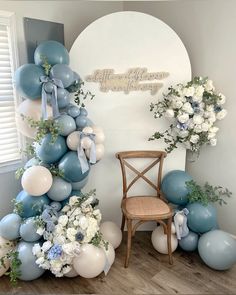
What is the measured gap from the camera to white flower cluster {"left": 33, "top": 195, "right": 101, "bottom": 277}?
178cm

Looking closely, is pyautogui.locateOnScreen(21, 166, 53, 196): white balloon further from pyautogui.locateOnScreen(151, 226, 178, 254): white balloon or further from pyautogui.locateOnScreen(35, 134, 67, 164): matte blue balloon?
pyautogui.locateOnScreen(151, 226, 178, 254): white balloon

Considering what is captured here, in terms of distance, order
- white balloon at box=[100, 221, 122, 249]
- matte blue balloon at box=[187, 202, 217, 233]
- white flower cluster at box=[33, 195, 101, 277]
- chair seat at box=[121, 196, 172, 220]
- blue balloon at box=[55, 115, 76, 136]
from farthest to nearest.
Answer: white balloon at box=[100, 221, 122, 249], matte blue balloon at box=[187, 202, 217, 233], chair seat at box=[121, 196, 172, 220], blue balloon at box=[55, 115, 76, 136], white flower cluster at box=[33, 195, 101, 277]

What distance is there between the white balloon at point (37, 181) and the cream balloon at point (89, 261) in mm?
496

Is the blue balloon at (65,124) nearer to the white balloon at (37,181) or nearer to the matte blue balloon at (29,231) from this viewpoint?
the white balloon at (37,181)

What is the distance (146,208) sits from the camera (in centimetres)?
208

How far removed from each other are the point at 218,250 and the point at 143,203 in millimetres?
659

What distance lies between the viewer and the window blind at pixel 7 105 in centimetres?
218

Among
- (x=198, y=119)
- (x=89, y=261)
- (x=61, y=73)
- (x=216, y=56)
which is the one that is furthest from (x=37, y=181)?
(x=216, y=56)

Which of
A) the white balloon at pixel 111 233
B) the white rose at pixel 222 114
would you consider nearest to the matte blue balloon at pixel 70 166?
the white balloon at pixel 111 233

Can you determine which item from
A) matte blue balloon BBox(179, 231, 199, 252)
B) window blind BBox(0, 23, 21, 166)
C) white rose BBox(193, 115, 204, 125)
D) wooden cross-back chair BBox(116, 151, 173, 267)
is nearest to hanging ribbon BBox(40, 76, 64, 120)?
window blind BBox(0, 23, 21, 166)

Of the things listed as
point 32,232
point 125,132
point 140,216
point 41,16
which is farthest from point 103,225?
point 41,16

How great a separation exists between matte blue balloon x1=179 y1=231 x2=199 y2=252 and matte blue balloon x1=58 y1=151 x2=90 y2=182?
105 cm

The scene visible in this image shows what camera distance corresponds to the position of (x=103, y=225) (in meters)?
2.28

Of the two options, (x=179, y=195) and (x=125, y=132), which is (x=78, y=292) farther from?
(x=125, y=132)
